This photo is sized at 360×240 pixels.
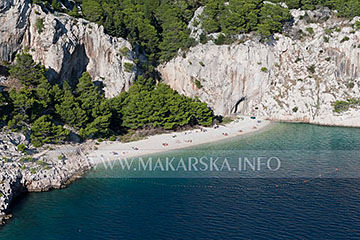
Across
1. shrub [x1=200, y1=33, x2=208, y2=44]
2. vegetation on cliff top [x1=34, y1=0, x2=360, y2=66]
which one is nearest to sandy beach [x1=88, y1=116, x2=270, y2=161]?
shrub [x1=200, y1=33, x2=208, y2=44]

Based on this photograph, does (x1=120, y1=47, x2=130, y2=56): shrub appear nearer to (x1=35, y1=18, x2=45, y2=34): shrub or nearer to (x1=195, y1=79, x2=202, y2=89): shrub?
(x1=35, y1=18, x2=45, y2=34): shrub

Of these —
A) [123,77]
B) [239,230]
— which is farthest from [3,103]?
[239,230]

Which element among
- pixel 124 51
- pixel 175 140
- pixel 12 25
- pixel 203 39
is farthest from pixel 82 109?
pixel 203 39

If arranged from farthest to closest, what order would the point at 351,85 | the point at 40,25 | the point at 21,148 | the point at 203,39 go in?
the point at 203,39, the point at 351,85, the point at 40,25, the point at 21,148

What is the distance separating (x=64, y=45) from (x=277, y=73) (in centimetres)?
6079

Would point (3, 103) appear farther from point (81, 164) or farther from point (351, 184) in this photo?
point (351, 184)

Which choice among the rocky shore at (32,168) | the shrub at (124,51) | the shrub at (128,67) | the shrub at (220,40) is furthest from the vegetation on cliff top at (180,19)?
the rocky shore at (32,168)

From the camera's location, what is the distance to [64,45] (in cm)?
8450

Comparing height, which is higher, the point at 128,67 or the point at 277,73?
the point at 128,67

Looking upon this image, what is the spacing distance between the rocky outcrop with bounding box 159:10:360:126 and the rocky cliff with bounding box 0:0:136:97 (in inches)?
841

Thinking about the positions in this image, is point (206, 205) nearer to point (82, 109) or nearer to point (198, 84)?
point (82, 109)

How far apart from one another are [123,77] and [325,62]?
194 ft

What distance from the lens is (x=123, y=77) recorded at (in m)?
94.2

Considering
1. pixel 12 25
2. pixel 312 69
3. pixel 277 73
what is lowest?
pixel 277 73
